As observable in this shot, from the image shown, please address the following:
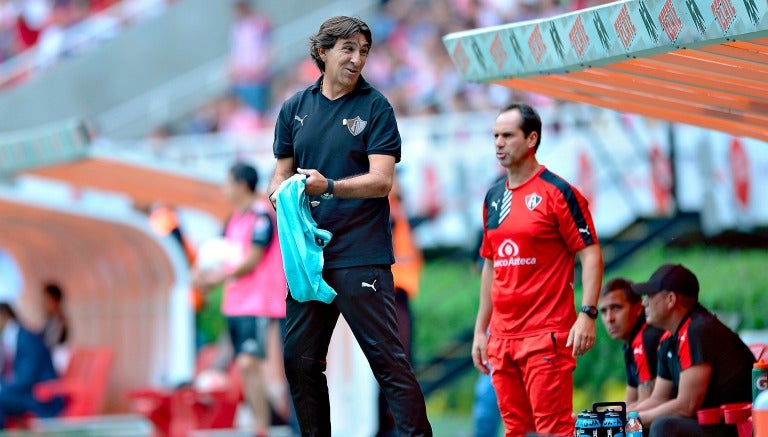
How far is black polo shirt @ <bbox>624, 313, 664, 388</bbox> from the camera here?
28.9 feet

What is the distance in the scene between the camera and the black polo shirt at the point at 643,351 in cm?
882

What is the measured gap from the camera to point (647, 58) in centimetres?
748

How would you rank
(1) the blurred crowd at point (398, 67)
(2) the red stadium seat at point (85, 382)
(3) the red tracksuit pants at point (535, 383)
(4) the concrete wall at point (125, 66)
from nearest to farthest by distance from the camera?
(3) the red tracksuit pants at point (535, 383)
(2) the red stadium seat at point (85, 382)
(1) the blurred crowd at point (398, 67)
(4) the concrete wall at point (125, 66)

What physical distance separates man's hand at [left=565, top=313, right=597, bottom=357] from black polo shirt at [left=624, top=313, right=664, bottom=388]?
1411mm

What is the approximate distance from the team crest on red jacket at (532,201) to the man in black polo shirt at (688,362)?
96 centimetres

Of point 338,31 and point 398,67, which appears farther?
point 398,67

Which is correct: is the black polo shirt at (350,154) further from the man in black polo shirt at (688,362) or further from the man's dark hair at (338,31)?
the man in black polo shirt at (688,362)

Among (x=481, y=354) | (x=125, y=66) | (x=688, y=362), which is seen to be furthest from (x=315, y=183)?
(x=125, y=66)

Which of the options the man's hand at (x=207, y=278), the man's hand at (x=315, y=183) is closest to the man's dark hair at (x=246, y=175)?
the man's hand at (x=207, y=278)

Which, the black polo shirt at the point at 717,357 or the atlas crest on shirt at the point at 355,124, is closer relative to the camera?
the atlas crest on shirt at the point at 355,124

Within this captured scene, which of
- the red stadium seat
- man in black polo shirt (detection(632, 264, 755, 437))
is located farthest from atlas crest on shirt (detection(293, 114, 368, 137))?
the red stadium seat

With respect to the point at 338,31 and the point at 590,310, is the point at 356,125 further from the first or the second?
the point at 590,310

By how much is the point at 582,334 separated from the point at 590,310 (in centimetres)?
16

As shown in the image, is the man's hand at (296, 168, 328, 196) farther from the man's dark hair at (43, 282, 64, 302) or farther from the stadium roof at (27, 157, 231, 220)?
the man's dark hair at (43, 282, 64, 302)
